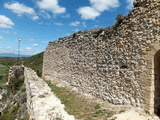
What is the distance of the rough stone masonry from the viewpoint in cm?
419

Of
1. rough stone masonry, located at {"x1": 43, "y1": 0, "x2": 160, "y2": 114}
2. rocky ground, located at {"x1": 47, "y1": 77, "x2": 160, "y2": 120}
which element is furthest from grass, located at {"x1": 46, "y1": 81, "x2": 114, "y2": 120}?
rough stone masonry, located at {"x1": 43, "y1": 0, "x2": 160, "y2": 114}

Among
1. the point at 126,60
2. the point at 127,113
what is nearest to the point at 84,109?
the point at 127,113

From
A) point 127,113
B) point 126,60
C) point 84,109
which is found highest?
point 126,60

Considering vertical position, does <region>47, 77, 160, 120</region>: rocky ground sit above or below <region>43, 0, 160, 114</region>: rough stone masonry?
below

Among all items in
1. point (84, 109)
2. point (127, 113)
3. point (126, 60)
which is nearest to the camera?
point (127, 113)

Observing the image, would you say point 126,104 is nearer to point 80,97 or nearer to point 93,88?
point 93,88

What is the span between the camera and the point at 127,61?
15.9 ft

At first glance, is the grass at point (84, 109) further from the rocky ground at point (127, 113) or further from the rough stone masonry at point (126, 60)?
the rough stone masonry at point (126, 60)

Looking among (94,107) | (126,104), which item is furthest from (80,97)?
(126,104)

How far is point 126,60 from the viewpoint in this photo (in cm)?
490

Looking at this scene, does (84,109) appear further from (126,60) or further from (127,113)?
(126,60)

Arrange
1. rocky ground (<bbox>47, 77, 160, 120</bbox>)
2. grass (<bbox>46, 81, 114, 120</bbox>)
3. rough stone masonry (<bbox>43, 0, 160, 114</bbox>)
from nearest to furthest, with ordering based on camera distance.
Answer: rocky ground (<bbox>47, 77, 160, 120</bbox>) < rough stone masonry (<bbox>43, 0, 160, 114</bbox>) < grass (<bbox>46, 81, 114, 120</bbox>)

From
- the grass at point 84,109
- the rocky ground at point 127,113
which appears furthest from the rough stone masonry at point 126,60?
the grass at point 84,109

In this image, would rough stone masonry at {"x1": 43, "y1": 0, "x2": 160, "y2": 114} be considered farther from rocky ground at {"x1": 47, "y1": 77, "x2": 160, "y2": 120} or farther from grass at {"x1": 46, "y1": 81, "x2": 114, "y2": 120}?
grass at {"x1": 46, "y1": 81, "x2": 114, "y2": 120}
